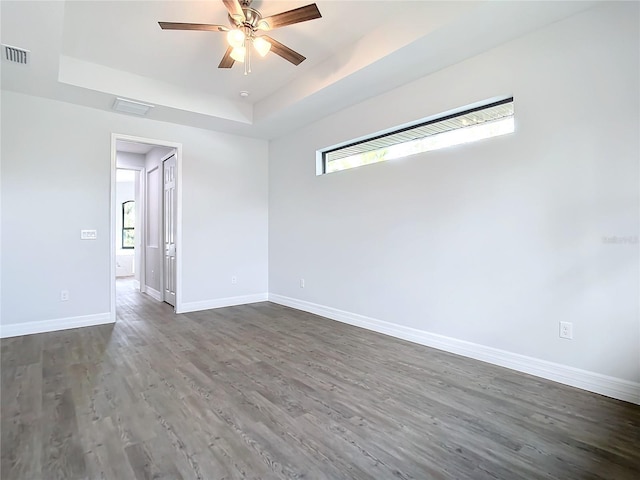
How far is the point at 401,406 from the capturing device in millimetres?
2227

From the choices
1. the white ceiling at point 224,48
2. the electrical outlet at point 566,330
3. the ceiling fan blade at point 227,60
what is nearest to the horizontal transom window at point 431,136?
the white ceiling at point 224,48

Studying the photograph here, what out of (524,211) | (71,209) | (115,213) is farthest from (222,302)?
(524,211)

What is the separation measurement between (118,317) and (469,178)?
470 cm

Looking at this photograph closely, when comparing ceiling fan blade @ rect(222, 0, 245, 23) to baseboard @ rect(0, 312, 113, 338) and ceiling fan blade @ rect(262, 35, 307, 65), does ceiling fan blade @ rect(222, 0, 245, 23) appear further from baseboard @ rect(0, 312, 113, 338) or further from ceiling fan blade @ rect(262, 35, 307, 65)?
baseboard @ rect(0, 312, 113, 338)

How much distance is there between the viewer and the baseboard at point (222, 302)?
4.99 metres

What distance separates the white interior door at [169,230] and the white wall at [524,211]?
9.15 ft

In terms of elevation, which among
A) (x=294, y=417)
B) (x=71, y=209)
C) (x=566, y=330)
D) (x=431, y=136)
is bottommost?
(x=294, y=417)

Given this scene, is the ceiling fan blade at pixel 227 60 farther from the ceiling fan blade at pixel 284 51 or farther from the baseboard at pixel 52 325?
the baseboard at pixel 52 325

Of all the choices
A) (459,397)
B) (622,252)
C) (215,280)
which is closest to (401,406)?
(459,397)

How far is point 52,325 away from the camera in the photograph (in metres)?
3.99

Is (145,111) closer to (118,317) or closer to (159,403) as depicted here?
(118,317)

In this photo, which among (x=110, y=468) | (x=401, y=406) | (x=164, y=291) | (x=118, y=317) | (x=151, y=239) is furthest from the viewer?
(x=151, y=239)

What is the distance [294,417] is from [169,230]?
4.23 m

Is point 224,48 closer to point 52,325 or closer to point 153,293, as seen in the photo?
point 52,325
